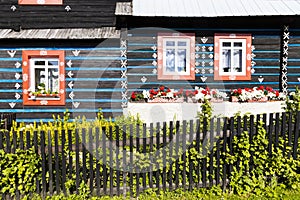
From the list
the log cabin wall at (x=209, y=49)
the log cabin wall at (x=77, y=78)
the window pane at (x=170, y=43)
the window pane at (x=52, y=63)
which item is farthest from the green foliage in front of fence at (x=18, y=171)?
the window pane at (x=170, y=43)

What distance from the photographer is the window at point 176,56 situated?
10.4m

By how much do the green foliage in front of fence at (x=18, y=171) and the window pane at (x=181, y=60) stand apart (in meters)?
6.89

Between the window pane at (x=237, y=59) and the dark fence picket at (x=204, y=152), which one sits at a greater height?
the window pane at (x=237, y=59)

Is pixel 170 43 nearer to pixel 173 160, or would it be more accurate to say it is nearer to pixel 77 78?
pixel 77 78

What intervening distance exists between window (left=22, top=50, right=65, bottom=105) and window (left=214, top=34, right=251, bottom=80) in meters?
5.41

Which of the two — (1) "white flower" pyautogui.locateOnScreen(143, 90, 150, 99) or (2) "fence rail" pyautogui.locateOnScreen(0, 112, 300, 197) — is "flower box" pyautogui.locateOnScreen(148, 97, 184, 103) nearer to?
(1) "white flower" pyautogui.locateOnScreen(143, 90, 150, 99)

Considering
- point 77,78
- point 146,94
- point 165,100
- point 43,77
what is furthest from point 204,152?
point 43,77

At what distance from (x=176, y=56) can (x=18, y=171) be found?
282 inches

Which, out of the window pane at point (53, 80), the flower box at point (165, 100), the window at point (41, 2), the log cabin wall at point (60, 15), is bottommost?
the flower box at point (165, 100)

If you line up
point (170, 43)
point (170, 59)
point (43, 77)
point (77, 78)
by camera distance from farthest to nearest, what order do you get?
point (170, 59) → point (170, 43) → point (43, 77) → point (77, 78)

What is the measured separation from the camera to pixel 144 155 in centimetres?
494

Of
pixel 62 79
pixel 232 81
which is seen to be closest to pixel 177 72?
pixel 232 81

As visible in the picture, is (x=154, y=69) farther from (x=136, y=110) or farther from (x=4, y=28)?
(x=4, y=28)

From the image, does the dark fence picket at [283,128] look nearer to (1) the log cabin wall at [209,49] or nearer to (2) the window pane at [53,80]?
(1) the log cabin wall at [209,49]
